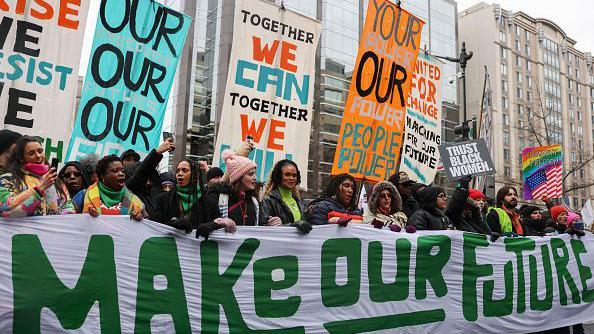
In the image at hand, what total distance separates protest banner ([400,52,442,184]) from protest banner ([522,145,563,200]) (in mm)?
2993

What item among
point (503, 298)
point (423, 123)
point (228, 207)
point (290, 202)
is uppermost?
point (423, 123)

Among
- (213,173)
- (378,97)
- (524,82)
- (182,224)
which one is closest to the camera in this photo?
(182,224)

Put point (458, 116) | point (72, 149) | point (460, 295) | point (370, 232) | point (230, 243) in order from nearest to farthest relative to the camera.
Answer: point (230, 243), point (370, 232), point (460, 295), point (72, 149), point (458, 116)

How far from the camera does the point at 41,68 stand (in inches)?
243

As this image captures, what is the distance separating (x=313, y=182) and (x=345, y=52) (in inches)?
435

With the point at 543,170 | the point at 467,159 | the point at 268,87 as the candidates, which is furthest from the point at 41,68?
the point at 543,170

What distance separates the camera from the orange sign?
810 cm

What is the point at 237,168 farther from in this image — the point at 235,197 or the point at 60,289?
the point at 60,289

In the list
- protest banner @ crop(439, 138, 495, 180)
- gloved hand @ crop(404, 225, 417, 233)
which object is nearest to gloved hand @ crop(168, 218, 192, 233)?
gloved hand @ crop(404, 225, 417, 233)

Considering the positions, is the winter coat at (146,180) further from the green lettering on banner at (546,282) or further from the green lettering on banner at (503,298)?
the green lettering on banner at (546,282)

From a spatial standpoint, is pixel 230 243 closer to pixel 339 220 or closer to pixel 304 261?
pixel 304 261

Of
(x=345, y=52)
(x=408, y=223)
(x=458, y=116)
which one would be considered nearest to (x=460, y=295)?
(x=408, y=223)

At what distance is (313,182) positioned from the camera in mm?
43438

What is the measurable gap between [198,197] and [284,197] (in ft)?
2.84
